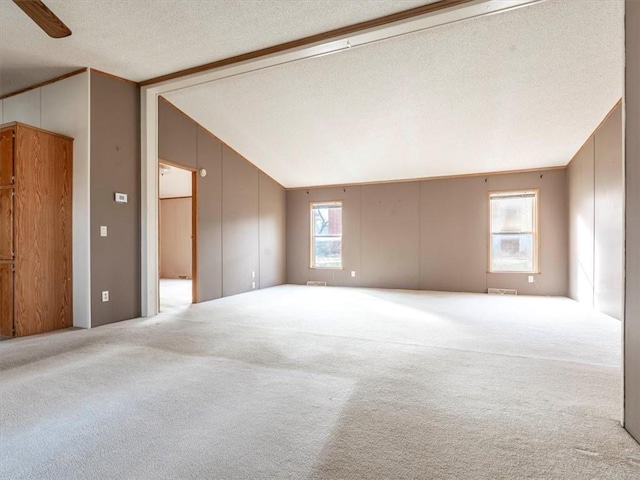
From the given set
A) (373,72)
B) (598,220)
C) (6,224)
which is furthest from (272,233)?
(598,220)

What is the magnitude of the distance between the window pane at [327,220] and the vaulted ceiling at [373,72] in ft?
6.51

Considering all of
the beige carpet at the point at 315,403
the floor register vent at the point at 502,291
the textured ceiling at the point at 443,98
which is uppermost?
the textured ceiling at the point at 443,98

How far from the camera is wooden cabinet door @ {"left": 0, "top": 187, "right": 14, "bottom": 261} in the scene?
3.37 m

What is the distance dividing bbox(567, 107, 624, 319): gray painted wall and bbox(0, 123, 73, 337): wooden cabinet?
6.07m

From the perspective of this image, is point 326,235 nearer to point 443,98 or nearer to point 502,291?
point 502,291

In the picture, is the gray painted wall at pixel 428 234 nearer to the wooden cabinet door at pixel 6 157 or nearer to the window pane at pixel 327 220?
the window pane at pixel 327 220

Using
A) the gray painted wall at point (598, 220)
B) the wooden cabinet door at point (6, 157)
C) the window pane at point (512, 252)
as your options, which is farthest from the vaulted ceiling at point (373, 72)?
the window pane at point (512, 252)

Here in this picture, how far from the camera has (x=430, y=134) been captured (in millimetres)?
5191

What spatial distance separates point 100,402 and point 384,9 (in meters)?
3.63

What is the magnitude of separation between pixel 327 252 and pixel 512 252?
3.86m

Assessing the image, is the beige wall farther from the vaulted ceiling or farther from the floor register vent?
the floor register vent

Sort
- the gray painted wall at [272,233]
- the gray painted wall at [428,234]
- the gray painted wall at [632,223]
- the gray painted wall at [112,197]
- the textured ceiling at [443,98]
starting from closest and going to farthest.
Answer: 1. the gray painted wall at [632,223]
2. the textured ceiling at [443,98]
3. the gray painted wall at [112,197]
4. the gray painted wall at [428,234]
5. the gray painted wall at [272,233]

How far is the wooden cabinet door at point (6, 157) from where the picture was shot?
133 inches

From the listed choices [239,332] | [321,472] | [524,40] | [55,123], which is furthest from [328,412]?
[55,123]
